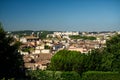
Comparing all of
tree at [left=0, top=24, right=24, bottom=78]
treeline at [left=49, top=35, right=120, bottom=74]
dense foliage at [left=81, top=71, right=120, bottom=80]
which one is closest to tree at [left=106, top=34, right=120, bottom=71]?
treeline at [left=49, top=35, right=120, bottom=74]

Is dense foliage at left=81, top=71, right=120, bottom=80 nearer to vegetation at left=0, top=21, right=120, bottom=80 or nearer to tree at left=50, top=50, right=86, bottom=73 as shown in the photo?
vegetation at left=0, top=21, right=120, bottom=80

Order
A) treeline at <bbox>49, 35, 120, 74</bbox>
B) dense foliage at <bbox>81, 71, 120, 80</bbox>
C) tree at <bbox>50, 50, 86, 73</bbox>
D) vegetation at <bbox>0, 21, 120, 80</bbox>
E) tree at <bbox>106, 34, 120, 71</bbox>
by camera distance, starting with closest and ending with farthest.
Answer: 1. dense foliage at <bbox>81, 71, 120, 80</bbox>
2. vegetation at <bbox>0, 21, 120, 80</bbox>
3. tree at <bbox>106, 34, 120, 71</bbox>
4. treeline at <bbox>49, 35, 120, 74</bbox>
5. tree at <bbox>50, 50, 86, 73</bbox>

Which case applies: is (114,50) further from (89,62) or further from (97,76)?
(97,76)

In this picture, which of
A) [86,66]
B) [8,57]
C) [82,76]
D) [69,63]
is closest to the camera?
[8,57]

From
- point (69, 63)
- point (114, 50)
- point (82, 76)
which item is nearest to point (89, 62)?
point (69, 63)

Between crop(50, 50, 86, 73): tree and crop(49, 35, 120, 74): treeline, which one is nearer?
crop(49, 35, 120, 74): treeline

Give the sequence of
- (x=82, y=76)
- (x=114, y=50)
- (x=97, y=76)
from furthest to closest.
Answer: (x=114, y=50), (x=82, y=76), (x=97, y=76)

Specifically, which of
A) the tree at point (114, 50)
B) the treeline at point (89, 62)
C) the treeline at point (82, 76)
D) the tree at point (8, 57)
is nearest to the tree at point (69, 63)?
the treeline at point (89, 62)

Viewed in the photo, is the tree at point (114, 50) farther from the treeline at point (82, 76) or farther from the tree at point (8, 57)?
the tree at point (8, 57)
